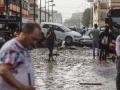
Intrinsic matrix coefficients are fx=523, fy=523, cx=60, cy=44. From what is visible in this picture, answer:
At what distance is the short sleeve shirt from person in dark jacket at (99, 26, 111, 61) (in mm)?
20965

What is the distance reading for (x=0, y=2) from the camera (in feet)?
197

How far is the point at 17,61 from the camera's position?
5527 mm

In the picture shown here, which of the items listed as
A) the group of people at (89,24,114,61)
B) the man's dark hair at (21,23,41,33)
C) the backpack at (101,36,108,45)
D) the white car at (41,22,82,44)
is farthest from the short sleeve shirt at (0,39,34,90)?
the white car at (41,22,82,44)

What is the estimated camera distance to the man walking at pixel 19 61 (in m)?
5.41

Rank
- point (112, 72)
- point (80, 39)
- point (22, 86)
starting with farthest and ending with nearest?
1. point (80, 39)
2. point (112, 72)
3. point (22, 86)

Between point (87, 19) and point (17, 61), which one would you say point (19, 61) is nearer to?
point (17, 61)

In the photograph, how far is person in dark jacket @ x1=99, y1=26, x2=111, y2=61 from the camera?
26.5 metres

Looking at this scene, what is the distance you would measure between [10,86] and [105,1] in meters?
118

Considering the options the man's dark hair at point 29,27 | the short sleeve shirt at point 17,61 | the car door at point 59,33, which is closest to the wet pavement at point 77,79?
the short sleeve shirt at point 17,61

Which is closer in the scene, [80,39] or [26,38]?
[26,38]

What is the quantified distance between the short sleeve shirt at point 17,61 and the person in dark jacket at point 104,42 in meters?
21.0

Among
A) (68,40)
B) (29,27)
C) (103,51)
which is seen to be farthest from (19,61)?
(68,40)

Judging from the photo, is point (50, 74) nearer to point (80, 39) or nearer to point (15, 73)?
point (15, 73)

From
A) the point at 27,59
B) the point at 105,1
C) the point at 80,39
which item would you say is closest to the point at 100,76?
the point at 27,59
